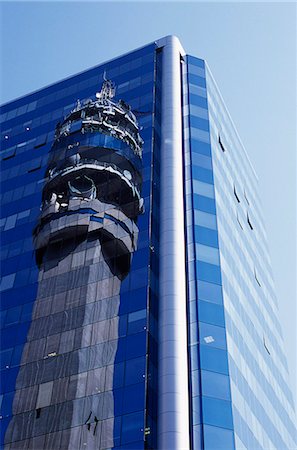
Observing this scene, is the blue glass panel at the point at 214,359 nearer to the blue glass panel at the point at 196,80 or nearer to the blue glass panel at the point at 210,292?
the blue glass panel at the point at 210,292

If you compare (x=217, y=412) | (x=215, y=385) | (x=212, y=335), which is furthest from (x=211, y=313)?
(x=217, y=412)

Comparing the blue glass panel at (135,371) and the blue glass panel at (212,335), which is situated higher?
the blue glass panel at (212,335)

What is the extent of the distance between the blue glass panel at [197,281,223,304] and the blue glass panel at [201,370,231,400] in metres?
7.40

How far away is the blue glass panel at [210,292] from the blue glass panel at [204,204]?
9.42 metres

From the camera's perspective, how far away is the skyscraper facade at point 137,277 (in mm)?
53688

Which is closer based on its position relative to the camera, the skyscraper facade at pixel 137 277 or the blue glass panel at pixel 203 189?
the skyscraper facade at pixel 137 277

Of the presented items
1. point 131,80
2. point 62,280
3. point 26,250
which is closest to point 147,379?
point 62,280

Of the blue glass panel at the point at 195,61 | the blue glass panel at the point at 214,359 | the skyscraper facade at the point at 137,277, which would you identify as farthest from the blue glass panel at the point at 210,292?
the blue glass panel at the point at 195,61

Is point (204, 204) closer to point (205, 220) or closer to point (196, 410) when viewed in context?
point (205, 220)

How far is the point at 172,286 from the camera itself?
2344 inches

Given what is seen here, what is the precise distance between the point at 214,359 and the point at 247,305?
53.9 feet

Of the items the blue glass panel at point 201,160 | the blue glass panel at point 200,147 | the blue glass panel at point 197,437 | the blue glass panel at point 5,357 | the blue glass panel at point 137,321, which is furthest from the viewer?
the blue glass panel at point 200,147

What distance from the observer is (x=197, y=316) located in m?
58.3

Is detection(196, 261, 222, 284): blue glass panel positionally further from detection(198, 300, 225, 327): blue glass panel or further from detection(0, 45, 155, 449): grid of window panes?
detection(0, 45, 155, 449): grid of window panes
